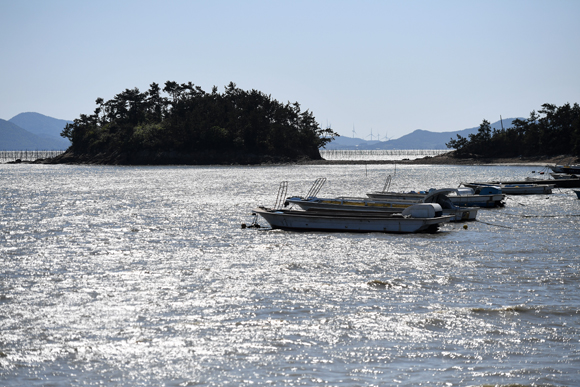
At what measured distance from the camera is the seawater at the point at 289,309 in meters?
10.2

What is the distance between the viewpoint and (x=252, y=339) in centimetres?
1184

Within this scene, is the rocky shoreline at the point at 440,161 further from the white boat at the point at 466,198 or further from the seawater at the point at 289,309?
the seawater at the point at 289,309

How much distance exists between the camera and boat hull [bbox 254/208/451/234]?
2794 centimetres

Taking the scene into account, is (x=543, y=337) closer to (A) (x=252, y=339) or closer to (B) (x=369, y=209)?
(A) (x=252, y=339)

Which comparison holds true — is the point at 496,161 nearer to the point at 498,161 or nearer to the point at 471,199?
the point at 498,161

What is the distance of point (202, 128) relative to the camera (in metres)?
141

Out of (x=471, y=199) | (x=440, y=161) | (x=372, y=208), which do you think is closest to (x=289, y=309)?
(x=372, y=208)

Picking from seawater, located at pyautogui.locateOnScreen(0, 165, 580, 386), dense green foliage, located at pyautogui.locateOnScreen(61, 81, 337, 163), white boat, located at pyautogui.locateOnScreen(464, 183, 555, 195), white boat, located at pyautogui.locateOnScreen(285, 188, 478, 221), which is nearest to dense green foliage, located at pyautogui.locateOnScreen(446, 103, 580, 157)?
dense green foliage, located at pyautogui.locateOnScreen(61, 81, 337, 163)

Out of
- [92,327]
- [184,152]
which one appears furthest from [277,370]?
[184,152]

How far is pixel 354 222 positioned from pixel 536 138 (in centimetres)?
11100

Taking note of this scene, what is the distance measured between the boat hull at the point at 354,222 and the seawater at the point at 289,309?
0.82 metres

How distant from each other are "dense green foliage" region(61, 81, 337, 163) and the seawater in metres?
116

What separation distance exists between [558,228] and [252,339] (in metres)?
23.2

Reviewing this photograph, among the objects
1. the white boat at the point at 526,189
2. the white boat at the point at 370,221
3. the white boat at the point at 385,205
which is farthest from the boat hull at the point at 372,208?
the white boat at the point at 526,189
